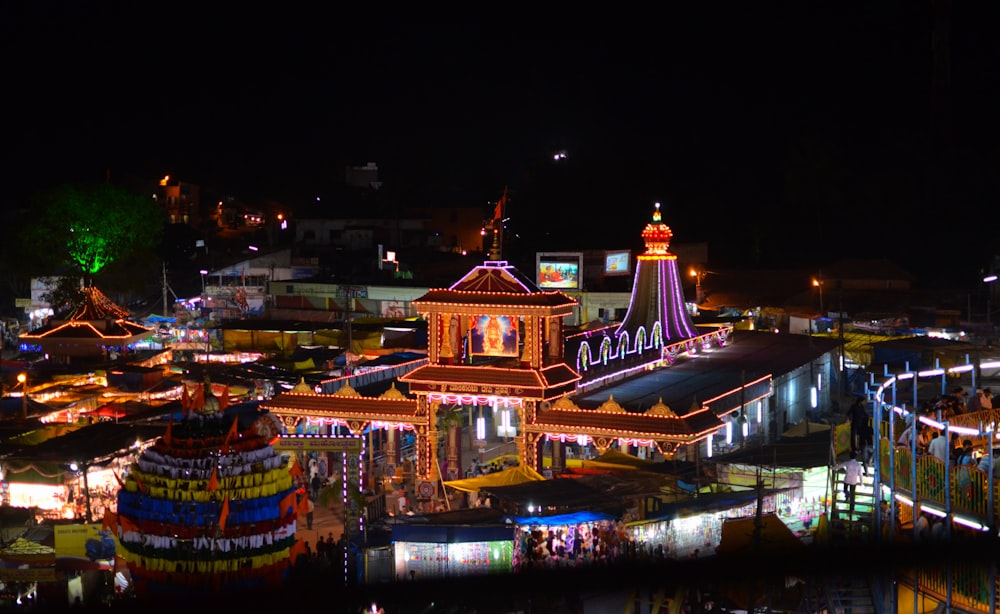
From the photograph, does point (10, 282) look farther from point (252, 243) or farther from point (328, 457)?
point (328, 457)

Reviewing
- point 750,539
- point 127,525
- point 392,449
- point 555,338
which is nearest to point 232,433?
point 127,525

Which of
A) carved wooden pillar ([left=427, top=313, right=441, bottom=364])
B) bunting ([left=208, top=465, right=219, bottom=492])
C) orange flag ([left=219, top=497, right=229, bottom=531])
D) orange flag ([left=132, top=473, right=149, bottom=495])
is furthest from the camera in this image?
carved wooden pillar ([left=427, top=313, right=441, bottom=364])

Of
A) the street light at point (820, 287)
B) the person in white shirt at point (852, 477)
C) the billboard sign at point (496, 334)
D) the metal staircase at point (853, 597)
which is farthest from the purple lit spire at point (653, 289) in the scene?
the metal staircase at point (853, 597)

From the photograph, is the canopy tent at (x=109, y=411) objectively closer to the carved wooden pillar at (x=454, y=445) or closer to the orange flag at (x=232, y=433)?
the carved wooden pillar at (x=454, y=445)

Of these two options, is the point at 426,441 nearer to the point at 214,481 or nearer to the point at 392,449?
the point at 392,449

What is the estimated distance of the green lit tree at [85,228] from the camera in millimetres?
49625

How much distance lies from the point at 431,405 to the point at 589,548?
23.9 ft

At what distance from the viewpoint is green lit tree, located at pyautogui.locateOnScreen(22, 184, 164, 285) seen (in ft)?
163

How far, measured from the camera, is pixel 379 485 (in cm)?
2461

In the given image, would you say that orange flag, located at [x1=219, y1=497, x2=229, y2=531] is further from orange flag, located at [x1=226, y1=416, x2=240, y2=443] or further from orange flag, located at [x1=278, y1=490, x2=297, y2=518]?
orange flag, located at [x1=226, y1=416, x2=240, y2=443]

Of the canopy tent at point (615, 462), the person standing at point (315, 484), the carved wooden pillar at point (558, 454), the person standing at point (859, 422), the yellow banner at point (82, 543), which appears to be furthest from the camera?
the person standing at point (315, 484)

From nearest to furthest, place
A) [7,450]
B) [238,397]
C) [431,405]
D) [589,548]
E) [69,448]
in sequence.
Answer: [589,548] < [69,448] < [7,450] < [431,405] < [238,397]

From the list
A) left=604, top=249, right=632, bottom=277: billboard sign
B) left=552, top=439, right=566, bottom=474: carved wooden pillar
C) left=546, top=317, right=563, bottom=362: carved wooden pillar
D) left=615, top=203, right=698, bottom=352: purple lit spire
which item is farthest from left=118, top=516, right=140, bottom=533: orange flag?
left=604, top=249, right=632, bottom=277: billboard sign

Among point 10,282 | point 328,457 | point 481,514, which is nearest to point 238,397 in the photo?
point 328,457
